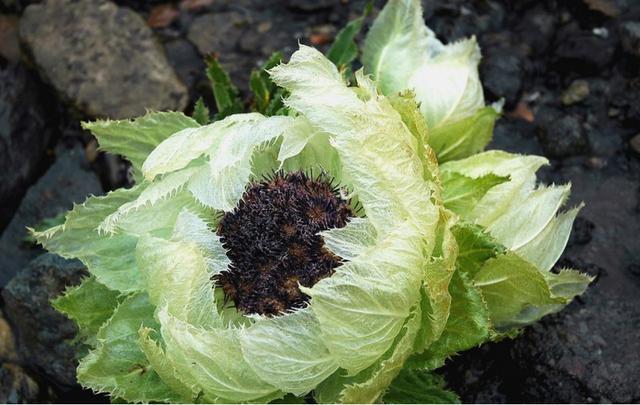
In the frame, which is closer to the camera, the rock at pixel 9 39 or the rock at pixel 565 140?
the rock at pixel 565 140

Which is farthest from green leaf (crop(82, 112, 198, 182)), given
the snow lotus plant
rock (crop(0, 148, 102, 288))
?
rock (crop(0, 148, 102, 288))

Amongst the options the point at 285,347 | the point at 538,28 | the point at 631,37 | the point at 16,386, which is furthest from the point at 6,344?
the point at 631,37

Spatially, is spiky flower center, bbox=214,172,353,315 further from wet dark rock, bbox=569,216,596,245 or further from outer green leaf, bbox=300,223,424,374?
wet dark rock, bbox=569,216,596,245

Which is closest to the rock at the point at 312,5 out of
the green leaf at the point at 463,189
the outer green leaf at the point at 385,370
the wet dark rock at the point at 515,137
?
the wet dark rock at the point at 515,137

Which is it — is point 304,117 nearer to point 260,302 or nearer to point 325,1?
point 260,302

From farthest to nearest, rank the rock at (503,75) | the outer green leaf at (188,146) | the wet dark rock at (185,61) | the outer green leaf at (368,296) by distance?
the wet dark rock at (185,61)
the rock at (503,75)
the outer green leaf at (188,146)
the outer green leaf at (368,296)

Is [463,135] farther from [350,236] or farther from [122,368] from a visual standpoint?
[122,368]

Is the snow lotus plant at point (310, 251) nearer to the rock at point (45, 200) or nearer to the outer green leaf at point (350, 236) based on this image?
the outer green leaf at point (350, 236)
